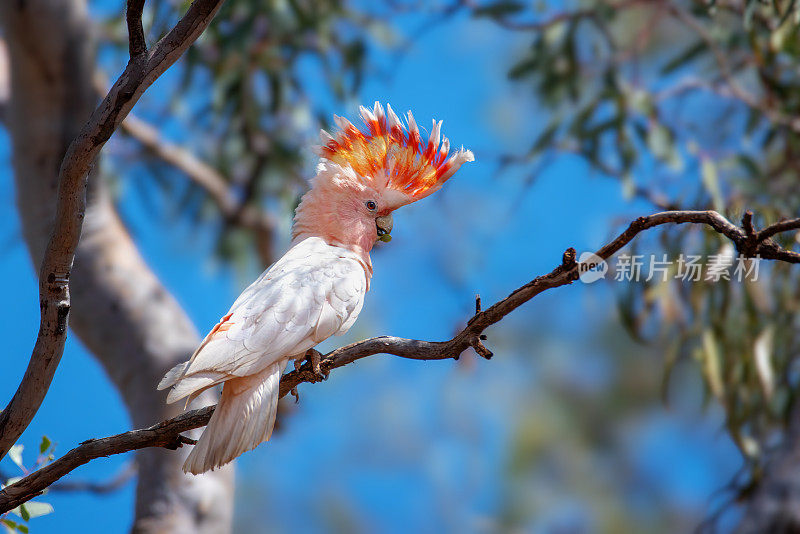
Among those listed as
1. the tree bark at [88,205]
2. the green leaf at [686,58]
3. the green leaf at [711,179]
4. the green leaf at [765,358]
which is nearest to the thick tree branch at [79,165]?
the tree bark at [88,205]

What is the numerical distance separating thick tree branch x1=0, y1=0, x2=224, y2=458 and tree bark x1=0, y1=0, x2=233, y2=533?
3.44 feet

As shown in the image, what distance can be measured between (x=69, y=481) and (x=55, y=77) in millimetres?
1101

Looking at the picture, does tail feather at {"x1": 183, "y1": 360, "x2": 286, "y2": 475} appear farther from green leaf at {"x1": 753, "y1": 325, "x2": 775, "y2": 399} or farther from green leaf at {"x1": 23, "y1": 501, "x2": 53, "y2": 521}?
green leaf at {"x1": 753, "y1": 325, "x2": 775, "y2": 399}

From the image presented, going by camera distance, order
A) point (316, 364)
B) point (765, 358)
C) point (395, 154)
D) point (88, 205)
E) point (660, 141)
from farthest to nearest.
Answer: point (660, 141) < point (765, 358) < point (88, 205) < point (395, 154) < point (316, 364)

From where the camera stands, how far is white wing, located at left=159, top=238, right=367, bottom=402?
3.37 ft

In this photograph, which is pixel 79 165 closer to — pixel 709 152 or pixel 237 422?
pixel 237 422

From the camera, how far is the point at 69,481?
2.21m

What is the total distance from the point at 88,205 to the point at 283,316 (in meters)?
1.20

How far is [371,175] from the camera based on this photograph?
1310 millimetres

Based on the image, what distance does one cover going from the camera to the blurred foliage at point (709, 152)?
2355 millimetres

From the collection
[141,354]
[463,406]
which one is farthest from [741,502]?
[141,354]

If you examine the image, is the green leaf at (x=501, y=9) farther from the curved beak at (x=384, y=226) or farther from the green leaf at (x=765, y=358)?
the curved beak at (x=384, y=226)

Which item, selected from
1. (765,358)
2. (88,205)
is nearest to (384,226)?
(88,205)

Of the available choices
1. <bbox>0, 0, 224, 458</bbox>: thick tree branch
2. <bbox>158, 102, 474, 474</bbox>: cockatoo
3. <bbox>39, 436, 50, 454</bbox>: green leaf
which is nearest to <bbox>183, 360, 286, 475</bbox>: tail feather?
<bbox>158, 102, 474, 474</bbox>: cockatoo
